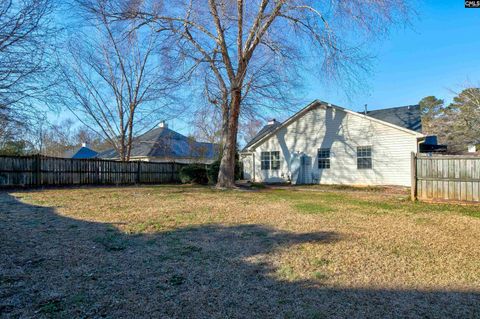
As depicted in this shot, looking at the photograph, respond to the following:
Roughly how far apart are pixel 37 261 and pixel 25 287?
833 mm

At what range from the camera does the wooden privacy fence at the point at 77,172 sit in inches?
521

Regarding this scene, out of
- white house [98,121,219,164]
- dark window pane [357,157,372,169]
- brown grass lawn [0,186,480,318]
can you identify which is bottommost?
brown grass lawn [0,186,480,318]

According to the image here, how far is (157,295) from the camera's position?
2.85 m

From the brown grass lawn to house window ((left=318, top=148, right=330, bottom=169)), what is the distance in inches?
429

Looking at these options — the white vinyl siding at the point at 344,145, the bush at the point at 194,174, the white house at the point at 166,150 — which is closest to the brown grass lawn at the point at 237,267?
the white vinyl siding at the point at 344,145

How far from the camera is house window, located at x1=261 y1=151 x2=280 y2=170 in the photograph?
19516 mm

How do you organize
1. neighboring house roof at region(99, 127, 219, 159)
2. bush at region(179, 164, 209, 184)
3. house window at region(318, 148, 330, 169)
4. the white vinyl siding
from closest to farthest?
the white vinyl siding → house window at region(318, 148, 330, 169) → bush at region(179, 164, 209, 184) → neighboring house roof at region(99, 127, 219, 159)

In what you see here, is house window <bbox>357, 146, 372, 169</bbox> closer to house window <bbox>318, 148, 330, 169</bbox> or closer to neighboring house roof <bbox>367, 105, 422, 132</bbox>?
house window <bbox>318, 148, 330, 169</bbox>

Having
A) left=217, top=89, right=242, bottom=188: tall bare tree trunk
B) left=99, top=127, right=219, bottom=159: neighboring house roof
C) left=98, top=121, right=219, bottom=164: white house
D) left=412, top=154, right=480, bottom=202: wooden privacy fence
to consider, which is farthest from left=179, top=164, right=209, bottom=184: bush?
left=412, top=154, right=480, bottom=202: wooden privacy fence

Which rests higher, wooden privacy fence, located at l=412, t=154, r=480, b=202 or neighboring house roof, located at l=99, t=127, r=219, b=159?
neighboring house roof, located at l=99, t=127, r=219, b=159

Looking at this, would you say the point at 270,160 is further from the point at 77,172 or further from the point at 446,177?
the point at 446,177

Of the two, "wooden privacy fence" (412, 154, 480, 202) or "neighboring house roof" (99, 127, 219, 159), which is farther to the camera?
"neighboring house roof" (99, 127, 219, 159)

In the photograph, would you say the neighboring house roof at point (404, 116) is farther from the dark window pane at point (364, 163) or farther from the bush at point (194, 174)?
the bush at point (194, 174)

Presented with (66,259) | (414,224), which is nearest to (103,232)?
(66,259)
